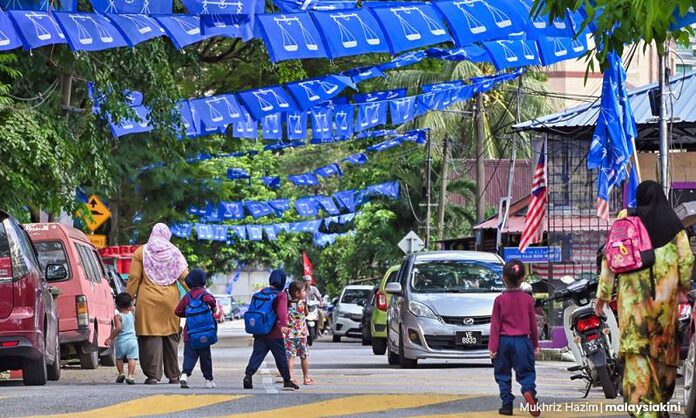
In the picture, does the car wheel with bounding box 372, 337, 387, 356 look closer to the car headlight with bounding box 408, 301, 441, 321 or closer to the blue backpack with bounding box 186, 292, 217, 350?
the car headlight with bounding box 408, 301, 441, 321

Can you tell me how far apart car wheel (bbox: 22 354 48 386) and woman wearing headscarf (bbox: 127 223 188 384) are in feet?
3.79

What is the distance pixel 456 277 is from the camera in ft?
75.8

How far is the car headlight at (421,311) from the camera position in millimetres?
21922

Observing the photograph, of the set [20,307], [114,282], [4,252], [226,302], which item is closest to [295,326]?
[20,307]

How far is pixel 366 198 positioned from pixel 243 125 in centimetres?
2202

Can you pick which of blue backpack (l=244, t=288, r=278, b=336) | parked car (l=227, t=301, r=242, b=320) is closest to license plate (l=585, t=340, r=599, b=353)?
blue backpack (l=244, t=288, r=278, b=336)

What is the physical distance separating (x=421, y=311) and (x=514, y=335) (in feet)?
30.2

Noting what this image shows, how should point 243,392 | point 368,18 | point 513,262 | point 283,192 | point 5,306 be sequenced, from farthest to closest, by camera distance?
point 283,192
point 368,18
point 5,306
point 243,392
point 513,262

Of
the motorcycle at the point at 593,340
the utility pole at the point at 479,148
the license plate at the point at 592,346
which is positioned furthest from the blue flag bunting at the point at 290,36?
the utility pole at the point at 479,148

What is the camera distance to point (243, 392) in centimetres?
1537

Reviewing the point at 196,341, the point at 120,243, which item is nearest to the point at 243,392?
the point at 196,341

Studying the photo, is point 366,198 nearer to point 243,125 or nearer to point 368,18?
point 243,125

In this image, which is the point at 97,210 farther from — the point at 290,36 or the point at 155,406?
the point at 155,406

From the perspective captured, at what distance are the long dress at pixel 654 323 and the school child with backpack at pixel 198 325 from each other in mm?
6147
